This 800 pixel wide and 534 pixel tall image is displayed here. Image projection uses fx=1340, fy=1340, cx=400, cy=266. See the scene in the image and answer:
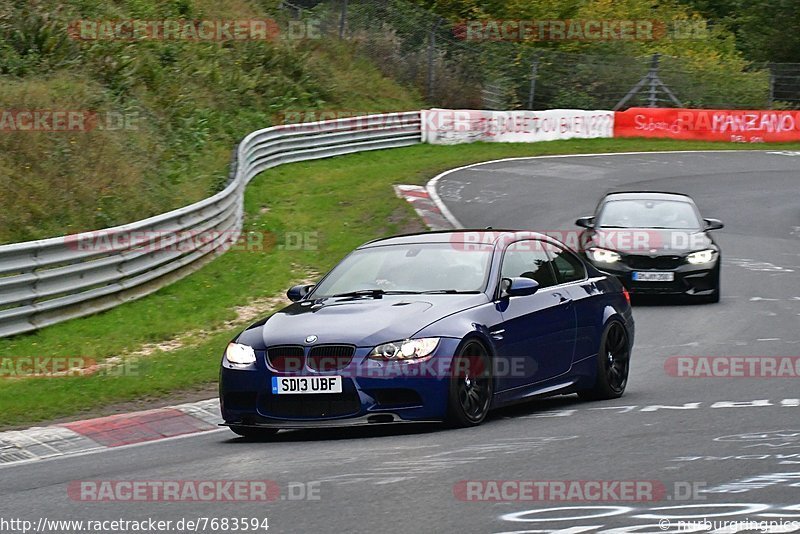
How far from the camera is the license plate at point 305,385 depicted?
9.03 m

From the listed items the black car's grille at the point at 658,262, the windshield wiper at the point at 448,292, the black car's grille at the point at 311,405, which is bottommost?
the black car's grille at the point at 658,262

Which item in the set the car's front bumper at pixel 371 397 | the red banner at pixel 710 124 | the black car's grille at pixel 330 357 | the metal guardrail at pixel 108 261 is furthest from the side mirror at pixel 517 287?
the red banner at pixel 710 124

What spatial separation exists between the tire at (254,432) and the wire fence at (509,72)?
37001 millimetres

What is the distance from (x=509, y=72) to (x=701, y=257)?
2982 cm

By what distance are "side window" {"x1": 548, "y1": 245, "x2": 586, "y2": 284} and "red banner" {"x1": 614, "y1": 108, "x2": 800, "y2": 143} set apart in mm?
32042

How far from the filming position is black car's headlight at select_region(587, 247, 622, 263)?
1836 cm

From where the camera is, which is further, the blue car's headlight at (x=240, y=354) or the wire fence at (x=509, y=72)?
the wire fence at (x=509, y=72)

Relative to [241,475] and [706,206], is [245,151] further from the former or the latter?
[241,475]

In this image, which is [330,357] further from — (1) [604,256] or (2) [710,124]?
(2) [710,124]

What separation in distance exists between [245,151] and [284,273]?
32.5 ft

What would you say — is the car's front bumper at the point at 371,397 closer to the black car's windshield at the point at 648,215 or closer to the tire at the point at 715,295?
the tire at the point at 715,295

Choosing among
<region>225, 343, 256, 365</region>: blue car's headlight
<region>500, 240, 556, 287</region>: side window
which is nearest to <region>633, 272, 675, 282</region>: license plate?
<region>500, 240, 556, 287</region>: side window

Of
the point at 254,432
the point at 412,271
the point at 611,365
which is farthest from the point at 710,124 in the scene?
the point at 254,432

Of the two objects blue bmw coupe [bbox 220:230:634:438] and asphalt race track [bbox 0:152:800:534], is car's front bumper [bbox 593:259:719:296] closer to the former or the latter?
asphalt race track [bbox 0:152:800:534]
